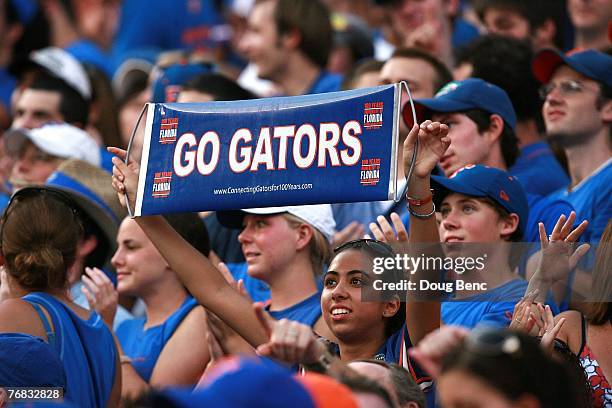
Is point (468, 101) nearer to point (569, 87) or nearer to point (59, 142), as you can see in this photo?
point (569, 87)

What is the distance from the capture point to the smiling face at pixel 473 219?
532cm

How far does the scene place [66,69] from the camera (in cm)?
905

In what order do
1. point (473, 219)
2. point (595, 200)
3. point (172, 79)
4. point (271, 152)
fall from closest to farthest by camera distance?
point (271, 152) < point (473, 219) < point (595, 200) < point (172, 79)

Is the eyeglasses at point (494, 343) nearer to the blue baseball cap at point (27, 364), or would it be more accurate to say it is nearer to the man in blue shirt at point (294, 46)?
the blue baseball cap at point (27, 364)

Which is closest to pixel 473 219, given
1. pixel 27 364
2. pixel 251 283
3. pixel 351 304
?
pixel 351 304

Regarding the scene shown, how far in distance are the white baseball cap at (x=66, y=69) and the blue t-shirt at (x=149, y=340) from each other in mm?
2881

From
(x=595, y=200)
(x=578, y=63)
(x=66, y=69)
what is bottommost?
(x=595, y=200)

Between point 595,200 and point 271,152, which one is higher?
point 595,200

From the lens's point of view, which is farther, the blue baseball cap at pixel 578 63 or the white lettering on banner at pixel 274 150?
the blue baseball cap at pixel 578 63

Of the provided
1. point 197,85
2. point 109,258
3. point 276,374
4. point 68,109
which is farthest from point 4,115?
point 276,374

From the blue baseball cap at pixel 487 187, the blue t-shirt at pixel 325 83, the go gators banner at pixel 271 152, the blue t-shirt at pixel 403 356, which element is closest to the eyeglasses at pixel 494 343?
the go gators banner at pixel 271 152

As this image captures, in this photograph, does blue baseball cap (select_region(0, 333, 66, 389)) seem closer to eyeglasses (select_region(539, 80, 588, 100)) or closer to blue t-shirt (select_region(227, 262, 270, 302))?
blue t-shirt (select_region(227, 262, 270, 302))

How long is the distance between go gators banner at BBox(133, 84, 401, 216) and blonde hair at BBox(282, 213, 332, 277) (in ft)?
3.66

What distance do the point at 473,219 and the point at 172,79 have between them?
3.34 meters
